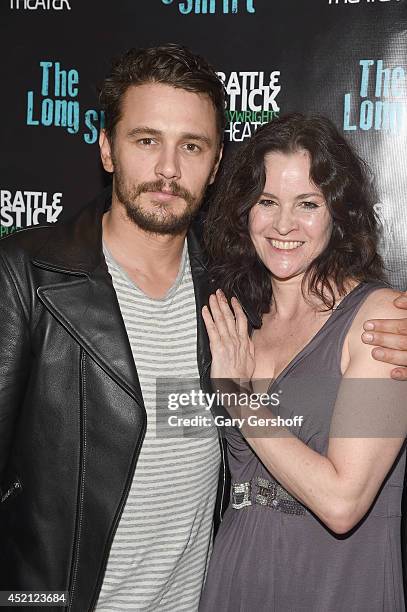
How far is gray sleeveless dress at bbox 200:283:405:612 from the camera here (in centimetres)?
164

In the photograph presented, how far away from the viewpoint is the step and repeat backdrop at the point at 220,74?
2.46m

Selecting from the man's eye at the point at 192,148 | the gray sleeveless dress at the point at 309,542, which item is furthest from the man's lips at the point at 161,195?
the gray sleeveless dress at the point at 309,542

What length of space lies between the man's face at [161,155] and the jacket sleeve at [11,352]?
0.38 m

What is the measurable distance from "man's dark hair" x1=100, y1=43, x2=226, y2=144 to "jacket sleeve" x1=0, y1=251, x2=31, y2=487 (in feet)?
1.77

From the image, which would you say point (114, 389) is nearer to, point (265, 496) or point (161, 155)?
point (265, 496)

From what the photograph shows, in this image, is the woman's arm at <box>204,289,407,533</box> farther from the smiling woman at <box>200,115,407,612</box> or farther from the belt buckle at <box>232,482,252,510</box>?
the belt buckle at <box>232,482,252,510</box>

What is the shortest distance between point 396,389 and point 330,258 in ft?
1.34

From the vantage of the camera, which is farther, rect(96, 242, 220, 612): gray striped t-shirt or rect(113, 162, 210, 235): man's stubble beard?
rect(113, 162, 210, 235): man's stubble beard

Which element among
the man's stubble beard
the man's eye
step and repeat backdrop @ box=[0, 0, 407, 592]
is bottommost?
the man's stubble beard

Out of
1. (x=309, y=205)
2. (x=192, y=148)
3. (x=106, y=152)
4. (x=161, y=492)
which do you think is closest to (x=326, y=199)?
(x=309, y=205)

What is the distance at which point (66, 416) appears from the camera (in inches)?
65.2

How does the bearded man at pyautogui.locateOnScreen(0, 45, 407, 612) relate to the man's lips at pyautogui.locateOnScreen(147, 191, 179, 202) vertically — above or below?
below

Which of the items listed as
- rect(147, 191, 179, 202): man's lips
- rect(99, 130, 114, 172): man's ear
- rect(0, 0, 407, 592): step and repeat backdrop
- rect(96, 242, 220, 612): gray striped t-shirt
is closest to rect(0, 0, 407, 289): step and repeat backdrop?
rect(0, 0, 407, 592): step and repeat backdrop

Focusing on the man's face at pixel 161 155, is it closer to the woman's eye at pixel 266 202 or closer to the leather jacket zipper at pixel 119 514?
the woman's eye at pixel 266 202
